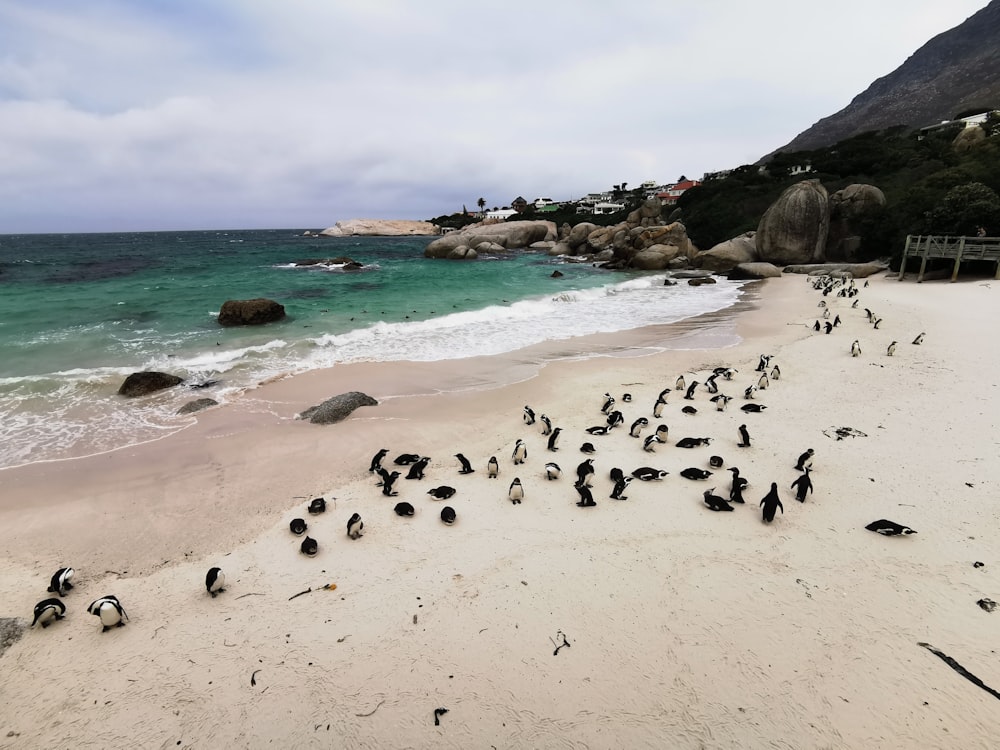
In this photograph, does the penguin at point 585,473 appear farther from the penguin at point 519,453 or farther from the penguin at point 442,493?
the penguin at point 442,493

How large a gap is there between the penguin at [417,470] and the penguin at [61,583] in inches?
169

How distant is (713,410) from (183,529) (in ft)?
32.9

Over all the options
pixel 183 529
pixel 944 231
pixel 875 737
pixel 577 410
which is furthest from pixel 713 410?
pixel 944 231

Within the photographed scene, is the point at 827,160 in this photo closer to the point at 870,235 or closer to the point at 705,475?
the point at 870,235

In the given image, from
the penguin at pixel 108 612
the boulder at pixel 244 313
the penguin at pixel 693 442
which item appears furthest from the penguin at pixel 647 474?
the boulder at pixel 244 313

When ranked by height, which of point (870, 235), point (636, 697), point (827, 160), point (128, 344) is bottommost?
point (636, 697)

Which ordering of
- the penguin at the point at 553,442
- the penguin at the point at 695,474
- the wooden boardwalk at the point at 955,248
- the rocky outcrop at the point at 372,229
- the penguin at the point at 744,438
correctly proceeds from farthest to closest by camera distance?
1. the rocky outcrop at the point at 372,229
2. the wooden boardwalk at the point at 955,248
3. the penguin at the point at 553,442
4. the penguin at the point at 744,438
5. the penguin at the point at 695,474

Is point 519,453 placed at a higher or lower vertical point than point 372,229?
lower

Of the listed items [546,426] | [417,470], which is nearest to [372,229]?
[546,426]

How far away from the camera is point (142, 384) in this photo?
11.7 meters

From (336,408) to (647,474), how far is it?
679 cm

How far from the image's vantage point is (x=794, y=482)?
6.74 m

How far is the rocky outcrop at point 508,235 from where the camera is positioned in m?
61.8

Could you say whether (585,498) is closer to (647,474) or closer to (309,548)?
(647,474)
